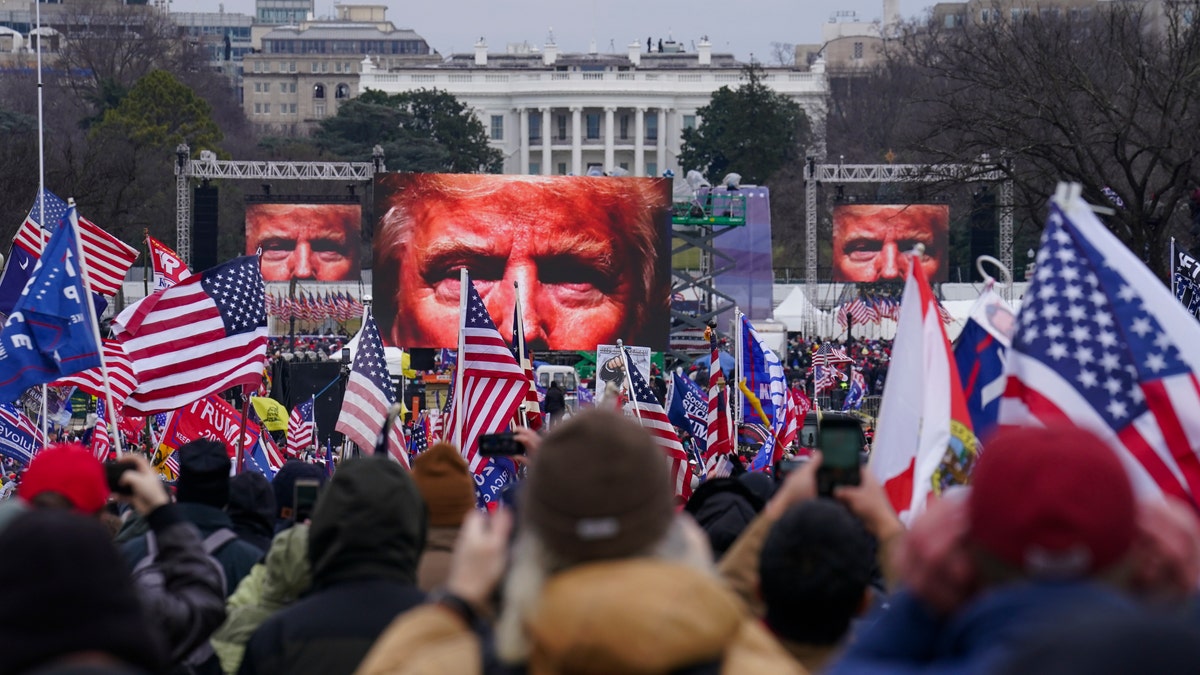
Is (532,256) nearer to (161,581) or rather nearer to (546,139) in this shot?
(161,581)

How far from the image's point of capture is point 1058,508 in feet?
7.46

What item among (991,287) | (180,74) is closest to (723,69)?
(180,74)

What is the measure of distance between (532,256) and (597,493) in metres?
39.7

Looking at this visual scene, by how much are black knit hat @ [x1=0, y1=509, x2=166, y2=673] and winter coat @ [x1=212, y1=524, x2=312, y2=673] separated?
1528 mm

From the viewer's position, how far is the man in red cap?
227 cm

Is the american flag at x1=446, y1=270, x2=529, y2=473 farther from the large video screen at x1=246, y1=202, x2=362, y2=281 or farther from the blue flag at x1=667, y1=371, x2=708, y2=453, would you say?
the large video screen at x1=246, y1=202, x2=362, y2=281

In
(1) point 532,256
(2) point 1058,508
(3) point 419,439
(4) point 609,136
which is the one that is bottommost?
(3) point 419,439

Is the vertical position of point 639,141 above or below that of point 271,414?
above

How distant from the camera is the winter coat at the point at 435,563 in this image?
4.56 metres

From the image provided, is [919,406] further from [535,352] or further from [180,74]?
[180,74]

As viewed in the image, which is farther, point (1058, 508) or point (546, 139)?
point (546, 139)

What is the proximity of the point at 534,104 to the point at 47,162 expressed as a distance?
8174 cm

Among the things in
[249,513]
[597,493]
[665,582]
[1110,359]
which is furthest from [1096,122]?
[665,582]

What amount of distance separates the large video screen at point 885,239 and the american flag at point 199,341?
41096mm
